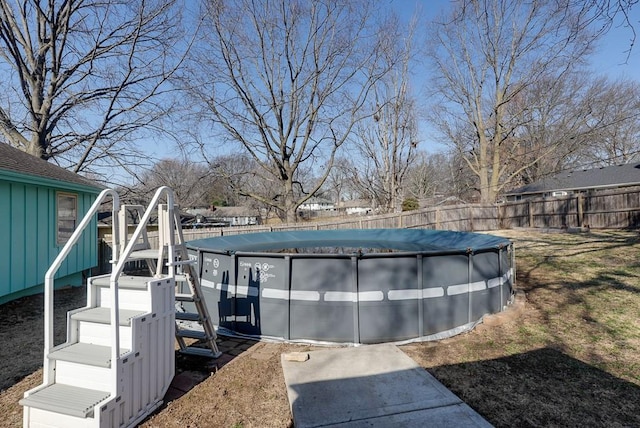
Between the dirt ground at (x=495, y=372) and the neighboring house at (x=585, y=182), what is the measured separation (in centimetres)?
1825

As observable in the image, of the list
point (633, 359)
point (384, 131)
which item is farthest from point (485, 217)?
point (633, 359)

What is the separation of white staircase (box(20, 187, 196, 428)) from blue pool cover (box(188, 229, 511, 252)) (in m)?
3.81

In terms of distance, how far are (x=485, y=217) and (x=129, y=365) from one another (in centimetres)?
1844

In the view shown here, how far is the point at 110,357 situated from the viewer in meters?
2.27

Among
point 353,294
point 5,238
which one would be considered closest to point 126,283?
point 353,294

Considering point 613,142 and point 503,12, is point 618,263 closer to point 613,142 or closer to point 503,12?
point 503,12

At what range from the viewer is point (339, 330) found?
152 inches

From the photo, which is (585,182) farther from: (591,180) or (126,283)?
(126,283)

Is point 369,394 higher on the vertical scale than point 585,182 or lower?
lower

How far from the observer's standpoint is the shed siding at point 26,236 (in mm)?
5340

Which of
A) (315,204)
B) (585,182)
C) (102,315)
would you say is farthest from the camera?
(315,204)

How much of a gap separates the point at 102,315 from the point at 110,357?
13.4 inches

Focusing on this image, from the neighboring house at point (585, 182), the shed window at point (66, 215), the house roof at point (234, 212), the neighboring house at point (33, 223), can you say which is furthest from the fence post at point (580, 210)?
the house roof at point (234, 212)

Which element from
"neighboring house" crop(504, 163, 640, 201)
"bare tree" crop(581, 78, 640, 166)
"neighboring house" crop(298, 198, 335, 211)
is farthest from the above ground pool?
"neighboring house" crop(298, 198, 335, 211)
